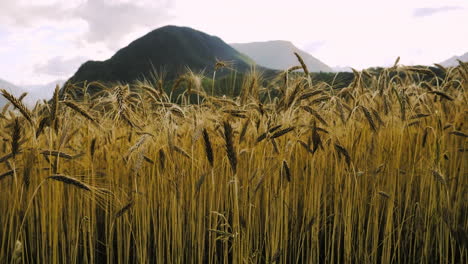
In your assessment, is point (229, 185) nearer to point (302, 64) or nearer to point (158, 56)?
point (302, 64)

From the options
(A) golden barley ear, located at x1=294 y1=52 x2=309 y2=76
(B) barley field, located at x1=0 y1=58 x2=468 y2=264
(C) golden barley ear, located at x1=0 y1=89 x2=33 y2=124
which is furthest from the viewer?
(A) golden barley ear, located at x1=294 y1=52 x2=309 y2=76

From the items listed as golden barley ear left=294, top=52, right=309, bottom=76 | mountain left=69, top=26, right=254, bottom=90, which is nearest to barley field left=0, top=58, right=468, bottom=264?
golden barley ear left=294, top=52, right=309, bottom=76

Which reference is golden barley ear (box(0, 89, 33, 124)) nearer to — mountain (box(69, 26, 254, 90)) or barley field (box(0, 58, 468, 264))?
barley field (box(0, 58, 468, 264))

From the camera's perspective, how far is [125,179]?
7.27 feet

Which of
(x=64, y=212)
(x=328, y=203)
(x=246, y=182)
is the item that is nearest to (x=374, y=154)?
(x=328, y=203)

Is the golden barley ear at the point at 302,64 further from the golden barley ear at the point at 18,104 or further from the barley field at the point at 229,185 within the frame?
the golden barley ear at the point at 18,104

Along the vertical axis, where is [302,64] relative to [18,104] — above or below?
above

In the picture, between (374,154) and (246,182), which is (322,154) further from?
(246,182)

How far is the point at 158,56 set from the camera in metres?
80.3

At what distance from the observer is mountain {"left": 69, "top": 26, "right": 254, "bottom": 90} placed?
208 ft

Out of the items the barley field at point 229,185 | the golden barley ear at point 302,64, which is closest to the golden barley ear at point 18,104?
the barley field at point 229,185

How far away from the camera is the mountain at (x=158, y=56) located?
63.3 meters

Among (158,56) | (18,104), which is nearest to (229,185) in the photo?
(18,104)

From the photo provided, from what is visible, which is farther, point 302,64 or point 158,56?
point 158,56
